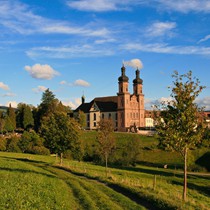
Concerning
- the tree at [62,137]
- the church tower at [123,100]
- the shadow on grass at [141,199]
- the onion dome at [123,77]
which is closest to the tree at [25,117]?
the church tower at [123,100]

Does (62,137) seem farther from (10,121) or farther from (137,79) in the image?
(137,79)

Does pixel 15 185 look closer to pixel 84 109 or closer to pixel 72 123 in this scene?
pixel 72 123

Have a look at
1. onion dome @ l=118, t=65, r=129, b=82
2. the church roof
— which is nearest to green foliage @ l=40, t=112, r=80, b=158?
onion dome @ l=118, t=65, r=129, b=82

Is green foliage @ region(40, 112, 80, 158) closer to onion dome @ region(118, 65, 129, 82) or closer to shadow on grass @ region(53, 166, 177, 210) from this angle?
shadow on grass @ region(53, 166, 177, 210)

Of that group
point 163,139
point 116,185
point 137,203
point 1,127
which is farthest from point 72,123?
point 1,127

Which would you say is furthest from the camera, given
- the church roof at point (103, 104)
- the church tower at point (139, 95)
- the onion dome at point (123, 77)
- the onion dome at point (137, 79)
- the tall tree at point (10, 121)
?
the church roof at point (103, 104)

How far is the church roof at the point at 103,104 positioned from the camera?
119 meters

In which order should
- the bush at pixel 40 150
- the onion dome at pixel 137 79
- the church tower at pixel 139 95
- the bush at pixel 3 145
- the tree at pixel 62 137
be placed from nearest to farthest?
1. the tree at pixel 62 137
2. the bush at pixel 40 150
3. the bush at pixel 3 145
4. the onion dome at pixel 137 79
5. the church tower at pixel 139 95

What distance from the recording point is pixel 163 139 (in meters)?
20.7

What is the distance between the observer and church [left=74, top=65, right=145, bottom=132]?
113 metres

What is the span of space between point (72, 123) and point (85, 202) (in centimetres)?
2610

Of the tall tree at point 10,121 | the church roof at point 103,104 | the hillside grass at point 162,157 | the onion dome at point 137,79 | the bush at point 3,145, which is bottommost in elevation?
the hillside grass at point 162,157

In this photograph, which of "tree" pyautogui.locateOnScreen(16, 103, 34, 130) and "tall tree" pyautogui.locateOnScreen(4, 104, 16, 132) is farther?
"tree" pyautogui.locateOnScreen(16, 103, 34, 130)

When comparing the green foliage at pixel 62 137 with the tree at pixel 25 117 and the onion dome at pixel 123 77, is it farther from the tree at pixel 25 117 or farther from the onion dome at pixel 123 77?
the onion dome at pixel 123 77
